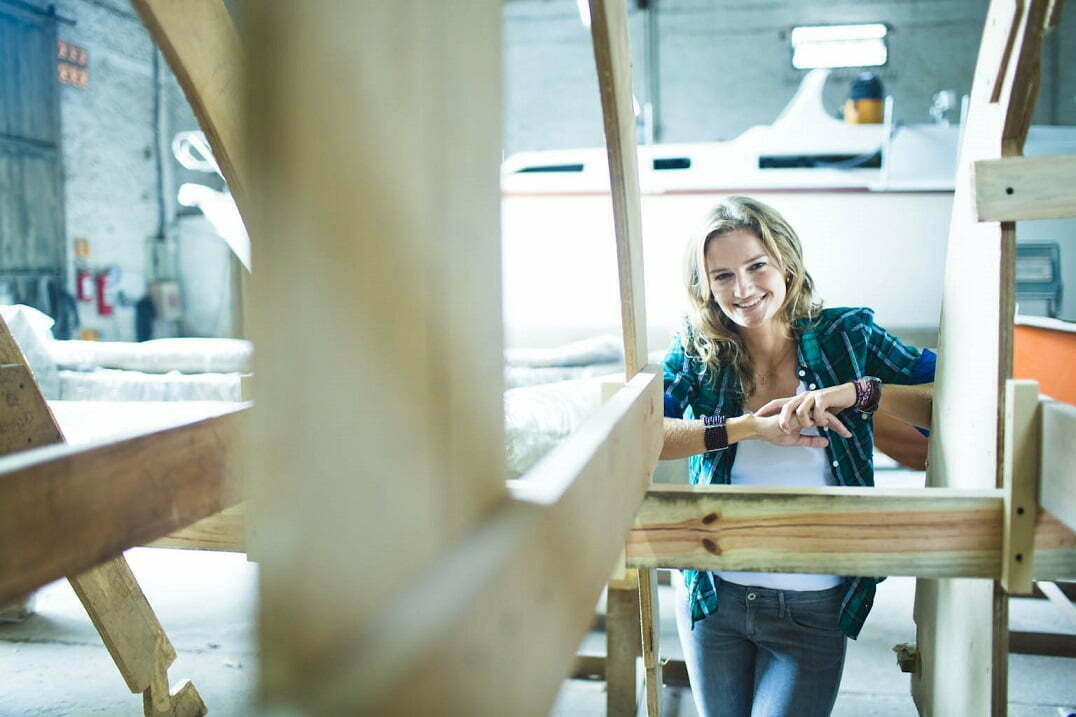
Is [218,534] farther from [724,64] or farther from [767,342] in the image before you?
[724,64]

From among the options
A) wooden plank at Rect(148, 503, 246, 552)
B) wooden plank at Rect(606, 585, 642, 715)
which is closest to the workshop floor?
wooden plank at Rect(606, 585, 642, 715)

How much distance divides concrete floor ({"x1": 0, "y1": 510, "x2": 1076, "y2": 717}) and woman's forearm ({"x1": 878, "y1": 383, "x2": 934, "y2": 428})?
1232 mm

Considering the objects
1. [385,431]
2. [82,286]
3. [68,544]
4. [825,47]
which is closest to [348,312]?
[385,431]

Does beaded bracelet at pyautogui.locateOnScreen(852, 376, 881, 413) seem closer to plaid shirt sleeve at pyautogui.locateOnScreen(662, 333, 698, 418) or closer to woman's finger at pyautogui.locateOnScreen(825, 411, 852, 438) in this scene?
woman's finger at pyautogui.locateOnScreen(825, 411, 852, 438)

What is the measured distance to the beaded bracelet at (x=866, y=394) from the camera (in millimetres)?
1473

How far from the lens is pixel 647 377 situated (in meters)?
1.20

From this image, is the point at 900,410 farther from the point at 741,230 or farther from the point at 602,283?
the point at 602,283

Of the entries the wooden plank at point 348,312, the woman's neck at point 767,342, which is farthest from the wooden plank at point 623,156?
the wooden plank at point 348,312

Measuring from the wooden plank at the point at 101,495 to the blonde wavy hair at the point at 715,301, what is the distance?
0.93m

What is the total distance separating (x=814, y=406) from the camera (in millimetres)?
1444

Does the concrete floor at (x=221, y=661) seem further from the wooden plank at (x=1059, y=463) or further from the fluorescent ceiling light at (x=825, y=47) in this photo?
the fluorescent ceiling light at (x=825, y=47)

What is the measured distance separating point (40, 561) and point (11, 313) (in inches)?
147

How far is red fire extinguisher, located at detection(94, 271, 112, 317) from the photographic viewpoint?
315 inches

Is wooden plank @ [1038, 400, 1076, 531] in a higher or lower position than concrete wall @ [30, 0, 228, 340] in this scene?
lower
